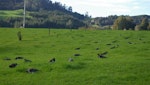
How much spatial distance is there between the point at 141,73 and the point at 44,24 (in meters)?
123

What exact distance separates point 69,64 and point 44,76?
400 centimetres

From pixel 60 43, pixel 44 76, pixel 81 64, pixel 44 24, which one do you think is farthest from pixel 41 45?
pixel 44 24

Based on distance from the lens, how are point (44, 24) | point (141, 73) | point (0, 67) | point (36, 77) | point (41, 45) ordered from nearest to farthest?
point (36, 77)
point (141, 73)
point (0, 67)
point (41, 45)
point (44, 24)

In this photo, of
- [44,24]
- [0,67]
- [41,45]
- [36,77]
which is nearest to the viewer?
[36,77]

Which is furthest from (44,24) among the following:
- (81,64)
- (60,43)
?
(81,64)

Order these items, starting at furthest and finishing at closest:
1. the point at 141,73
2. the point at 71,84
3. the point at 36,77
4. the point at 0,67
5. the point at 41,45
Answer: the point at 41,45 < the point at 0,67 < the point at 141,73 < the point at 36,77 < the point at 71,84

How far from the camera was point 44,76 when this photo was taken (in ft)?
80.5

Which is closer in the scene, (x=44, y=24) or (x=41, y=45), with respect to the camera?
(x=41, y=45)

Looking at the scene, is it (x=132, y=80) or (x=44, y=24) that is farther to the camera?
(x=44, y=24)

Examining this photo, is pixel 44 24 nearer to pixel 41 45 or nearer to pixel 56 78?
pixel 41 45

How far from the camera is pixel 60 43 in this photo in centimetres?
5062

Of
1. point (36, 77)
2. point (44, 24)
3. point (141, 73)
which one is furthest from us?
point (44, 24)

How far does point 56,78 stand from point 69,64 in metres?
4.19

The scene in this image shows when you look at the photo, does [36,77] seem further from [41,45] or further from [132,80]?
[41,45]
